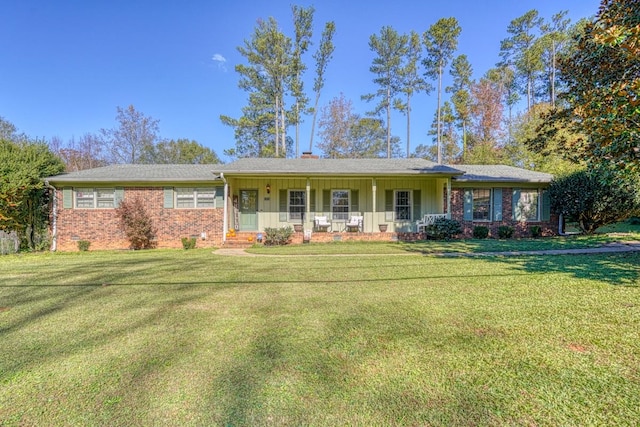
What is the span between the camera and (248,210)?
44.6 feet

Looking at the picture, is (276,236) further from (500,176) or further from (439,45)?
(439,45)

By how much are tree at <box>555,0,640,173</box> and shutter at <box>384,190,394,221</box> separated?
24.8 feet

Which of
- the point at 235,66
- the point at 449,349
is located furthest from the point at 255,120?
the point at 449,349

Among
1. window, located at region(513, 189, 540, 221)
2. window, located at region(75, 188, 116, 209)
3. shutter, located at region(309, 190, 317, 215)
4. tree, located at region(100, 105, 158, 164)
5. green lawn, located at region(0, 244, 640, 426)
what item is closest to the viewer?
green lawn, located at region(0, 244, 640, 426)

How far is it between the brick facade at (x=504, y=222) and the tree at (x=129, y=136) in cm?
2802

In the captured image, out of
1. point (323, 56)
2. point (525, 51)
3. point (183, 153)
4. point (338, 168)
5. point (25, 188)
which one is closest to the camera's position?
point (25, 188)

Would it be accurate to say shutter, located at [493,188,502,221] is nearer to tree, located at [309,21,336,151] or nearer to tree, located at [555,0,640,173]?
tree, located at [555,0,640,173]

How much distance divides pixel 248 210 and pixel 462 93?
67.5 feet

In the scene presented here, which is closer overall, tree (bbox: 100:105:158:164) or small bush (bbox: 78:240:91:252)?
small bush (bbox: 78:240:91:252)

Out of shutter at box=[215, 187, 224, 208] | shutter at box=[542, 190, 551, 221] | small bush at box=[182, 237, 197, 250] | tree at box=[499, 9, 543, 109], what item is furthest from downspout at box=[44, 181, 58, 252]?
tree at box=[499, 9, 543, 109]

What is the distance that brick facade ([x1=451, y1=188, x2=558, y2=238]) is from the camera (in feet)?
42.5

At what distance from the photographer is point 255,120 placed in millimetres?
22656

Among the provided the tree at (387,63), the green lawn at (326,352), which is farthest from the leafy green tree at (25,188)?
the tree at (387,63)

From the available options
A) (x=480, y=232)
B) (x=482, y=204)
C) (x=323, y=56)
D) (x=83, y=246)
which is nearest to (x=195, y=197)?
(x=83, y=246)
